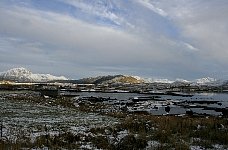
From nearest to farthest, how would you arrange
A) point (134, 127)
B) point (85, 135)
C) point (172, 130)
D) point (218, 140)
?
point (218, 140)
point (85, 135)
point (172, 130)
point (134, 127)

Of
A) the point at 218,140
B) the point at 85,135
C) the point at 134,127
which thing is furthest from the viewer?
the point at 134,127

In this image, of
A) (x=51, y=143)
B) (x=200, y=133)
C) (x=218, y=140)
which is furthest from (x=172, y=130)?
(x=51, y=143)

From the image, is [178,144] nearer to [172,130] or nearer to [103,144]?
[103,144]

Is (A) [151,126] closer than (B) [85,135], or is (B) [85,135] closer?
(B) [85,135]

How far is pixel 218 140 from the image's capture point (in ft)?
55.1

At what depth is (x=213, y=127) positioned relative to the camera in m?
19.8

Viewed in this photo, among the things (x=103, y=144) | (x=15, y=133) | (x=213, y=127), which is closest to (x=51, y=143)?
(x=103, y=144)

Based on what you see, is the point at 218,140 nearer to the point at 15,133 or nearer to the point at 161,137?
the point at 161,137

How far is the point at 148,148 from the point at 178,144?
4.28ft

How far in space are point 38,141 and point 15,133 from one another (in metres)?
3.25

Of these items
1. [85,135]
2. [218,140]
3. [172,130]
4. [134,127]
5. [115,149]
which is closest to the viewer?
[115,149]

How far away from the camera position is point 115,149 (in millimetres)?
14750

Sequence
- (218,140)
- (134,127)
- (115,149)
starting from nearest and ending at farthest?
1. (115,149)
2. (218,140)
3. (134,127)

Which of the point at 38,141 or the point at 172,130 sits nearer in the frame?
the point at 38,141
